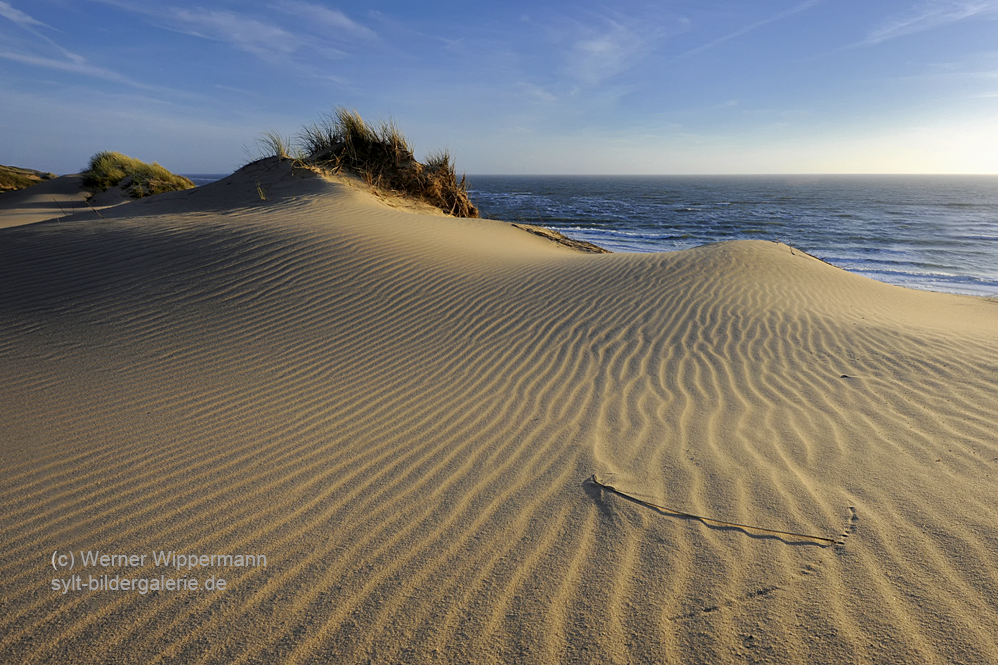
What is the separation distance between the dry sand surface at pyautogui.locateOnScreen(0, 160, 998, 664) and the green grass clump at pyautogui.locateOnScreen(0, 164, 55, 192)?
793 inches

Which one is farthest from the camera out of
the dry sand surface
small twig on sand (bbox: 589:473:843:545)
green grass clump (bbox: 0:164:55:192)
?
green grass clump (bbox: 0:164:55:192)

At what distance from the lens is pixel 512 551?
2020 millimetres

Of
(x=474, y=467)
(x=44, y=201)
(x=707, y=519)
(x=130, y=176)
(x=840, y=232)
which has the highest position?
(x=130, y=176)

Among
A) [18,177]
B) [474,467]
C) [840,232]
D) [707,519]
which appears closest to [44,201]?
[18,177]

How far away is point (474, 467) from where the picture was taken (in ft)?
8.81

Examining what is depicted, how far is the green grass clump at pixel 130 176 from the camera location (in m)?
16.4

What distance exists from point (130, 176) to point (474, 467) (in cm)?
2079

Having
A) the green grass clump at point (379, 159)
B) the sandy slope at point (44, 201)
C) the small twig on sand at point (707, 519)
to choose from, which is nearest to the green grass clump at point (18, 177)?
the sandy slope at point (44, 201)

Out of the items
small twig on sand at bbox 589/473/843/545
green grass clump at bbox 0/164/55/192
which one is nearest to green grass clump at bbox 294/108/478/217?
small twig on sand at bbox 589/473/843/545

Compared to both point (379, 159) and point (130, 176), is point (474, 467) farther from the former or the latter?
point (130, 176)

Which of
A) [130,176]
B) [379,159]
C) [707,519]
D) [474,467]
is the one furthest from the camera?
[130,176]

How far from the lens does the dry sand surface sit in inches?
64.9

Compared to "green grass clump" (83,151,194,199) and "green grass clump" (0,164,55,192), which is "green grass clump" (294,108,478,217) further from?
"green grass clump" (0,164,55,192)

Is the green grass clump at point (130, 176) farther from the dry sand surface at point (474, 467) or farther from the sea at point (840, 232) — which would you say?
the dry sand surface at point (474, 467)
